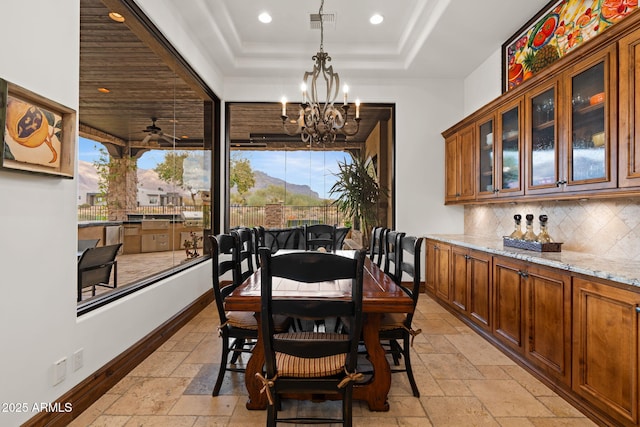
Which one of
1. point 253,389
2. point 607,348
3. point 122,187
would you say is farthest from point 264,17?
point 607,348

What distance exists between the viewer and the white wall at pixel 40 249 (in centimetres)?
158

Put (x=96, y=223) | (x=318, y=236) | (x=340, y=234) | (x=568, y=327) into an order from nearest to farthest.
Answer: (x=568, y=327) → (x=96, y=223) → (x=318, y=236) → (x=340, y=234)

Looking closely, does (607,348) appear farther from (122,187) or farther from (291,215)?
(291,215)

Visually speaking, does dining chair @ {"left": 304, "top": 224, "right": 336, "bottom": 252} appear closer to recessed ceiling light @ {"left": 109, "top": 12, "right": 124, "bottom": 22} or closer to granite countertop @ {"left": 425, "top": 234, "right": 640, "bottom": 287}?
granite countertop @ {"left": 425, "top": 234, "right": 640, "bottom": 287}

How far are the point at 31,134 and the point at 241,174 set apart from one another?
4455 millimetres

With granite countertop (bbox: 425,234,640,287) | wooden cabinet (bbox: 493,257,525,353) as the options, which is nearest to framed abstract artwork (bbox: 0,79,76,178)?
granite countertop (bbox: 425,234,640,287)

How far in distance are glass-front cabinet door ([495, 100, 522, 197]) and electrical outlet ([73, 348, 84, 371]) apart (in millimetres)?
3588

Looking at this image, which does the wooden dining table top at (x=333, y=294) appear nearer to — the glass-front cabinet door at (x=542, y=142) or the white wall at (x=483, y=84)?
the glass-front cabinet door at (x=542, y=142)

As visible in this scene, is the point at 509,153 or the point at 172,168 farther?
the point at 172,168

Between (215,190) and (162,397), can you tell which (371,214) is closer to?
(215,190)

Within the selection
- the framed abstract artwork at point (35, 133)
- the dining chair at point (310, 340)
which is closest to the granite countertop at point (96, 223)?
the framed abstract artwork at point (35, 133)

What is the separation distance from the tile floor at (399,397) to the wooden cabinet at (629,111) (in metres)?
1.48

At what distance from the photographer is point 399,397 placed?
2.21 m

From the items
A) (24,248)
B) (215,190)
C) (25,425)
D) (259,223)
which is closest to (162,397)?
(25,425)
